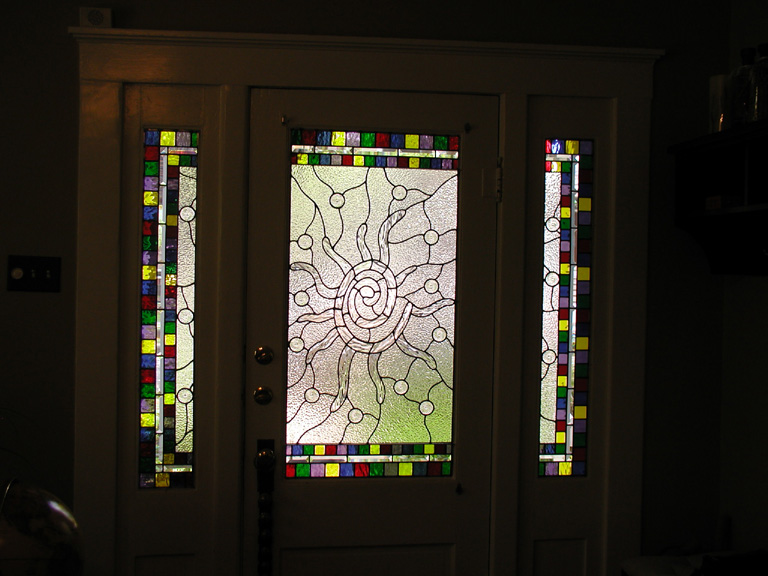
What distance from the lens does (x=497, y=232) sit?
217 cm

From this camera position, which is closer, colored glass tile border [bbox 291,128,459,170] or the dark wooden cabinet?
the dark wooden cabinet

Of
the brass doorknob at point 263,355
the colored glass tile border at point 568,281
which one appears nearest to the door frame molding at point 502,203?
the colored glass tile border at point 568,281

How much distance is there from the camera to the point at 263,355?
2.10m

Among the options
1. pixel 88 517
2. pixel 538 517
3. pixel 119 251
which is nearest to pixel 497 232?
pixel 538 517

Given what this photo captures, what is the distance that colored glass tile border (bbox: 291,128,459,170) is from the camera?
2119 mm

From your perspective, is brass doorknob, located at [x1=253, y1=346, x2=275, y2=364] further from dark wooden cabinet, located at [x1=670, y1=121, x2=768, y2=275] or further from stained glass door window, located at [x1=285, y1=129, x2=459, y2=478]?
dark wooden cabinet, located at [x1=670, y1=121, x2=768, y2=275]

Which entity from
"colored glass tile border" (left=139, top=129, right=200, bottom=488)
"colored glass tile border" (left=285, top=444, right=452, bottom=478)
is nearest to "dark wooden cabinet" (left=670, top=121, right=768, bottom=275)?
"colored glass tile border" (left=285, top=444, right=452, bottom=478)

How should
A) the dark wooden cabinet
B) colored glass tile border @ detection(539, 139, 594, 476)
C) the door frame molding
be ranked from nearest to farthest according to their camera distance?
1. the dark wooden cabinet
2. the door frame molding
3. colored glass tile border @ detection(539, 139, 594, 476)

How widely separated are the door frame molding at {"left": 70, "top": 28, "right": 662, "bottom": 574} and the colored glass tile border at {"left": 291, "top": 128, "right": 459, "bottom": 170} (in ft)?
0.53

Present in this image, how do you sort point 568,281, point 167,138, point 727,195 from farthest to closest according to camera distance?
point 568,281 < point 167,138 < point 727,195

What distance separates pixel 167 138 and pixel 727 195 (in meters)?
1.79

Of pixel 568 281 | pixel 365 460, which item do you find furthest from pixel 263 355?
pixel 568 281

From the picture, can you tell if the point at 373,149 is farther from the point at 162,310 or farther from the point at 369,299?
the point at 162,310

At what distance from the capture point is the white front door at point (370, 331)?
2.11 meters
